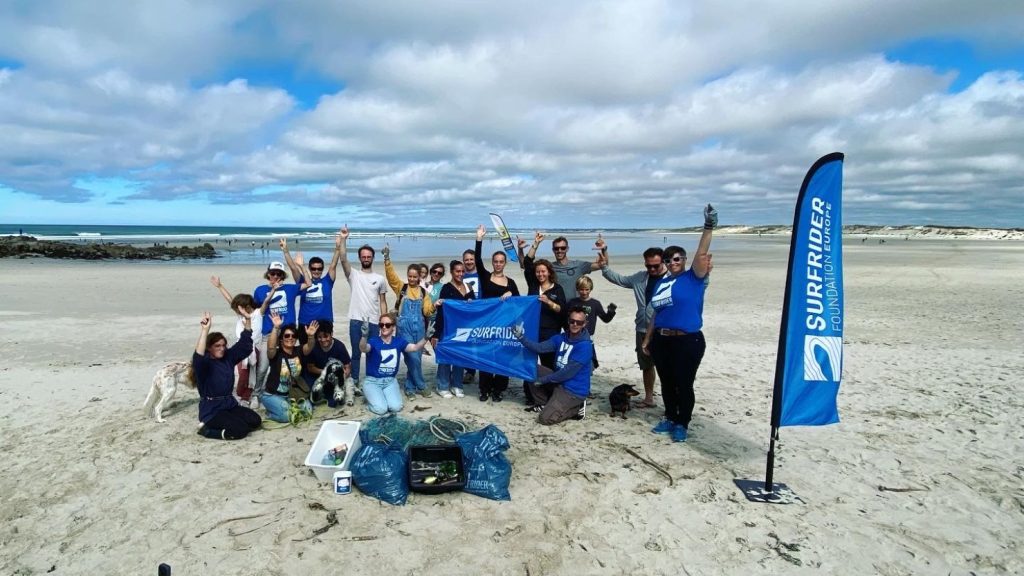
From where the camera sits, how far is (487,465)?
15.5 ft

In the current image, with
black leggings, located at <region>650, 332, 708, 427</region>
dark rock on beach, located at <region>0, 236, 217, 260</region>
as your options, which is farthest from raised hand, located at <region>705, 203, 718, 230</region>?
dark rock on beach, located at <region>0, 236, 217, 260</region>

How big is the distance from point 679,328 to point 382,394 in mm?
3732

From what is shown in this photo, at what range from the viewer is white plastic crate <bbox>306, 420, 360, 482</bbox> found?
475cm

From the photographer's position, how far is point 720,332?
39.1 ft

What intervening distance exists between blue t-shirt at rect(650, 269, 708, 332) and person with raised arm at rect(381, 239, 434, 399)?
3395mm

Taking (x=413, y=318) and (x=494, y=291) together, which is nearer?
(x=413, y=318)

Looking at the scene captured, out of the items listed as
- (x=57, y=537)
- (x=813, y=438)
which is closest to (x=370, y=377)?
(x=57, y=537)

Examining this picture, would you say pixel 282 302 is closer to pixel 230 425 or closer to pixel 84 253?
pixel 230 425

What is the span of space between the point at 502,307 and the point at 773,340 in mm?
6896

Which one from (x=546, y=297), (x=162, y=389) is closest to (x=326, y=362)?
(x=162, y=389)

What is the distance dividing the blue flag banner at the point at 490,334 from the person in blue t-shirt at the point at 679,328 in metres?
1.80

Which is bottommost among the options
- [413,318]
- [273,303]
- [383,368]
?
[383,368]

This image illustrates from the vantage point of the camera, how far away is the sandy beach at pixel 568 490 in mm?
3842

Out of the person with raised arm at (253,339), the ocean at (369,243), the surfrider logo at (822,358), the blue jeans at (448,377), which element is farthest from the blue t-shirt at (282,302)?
the ocean at (369,243)
